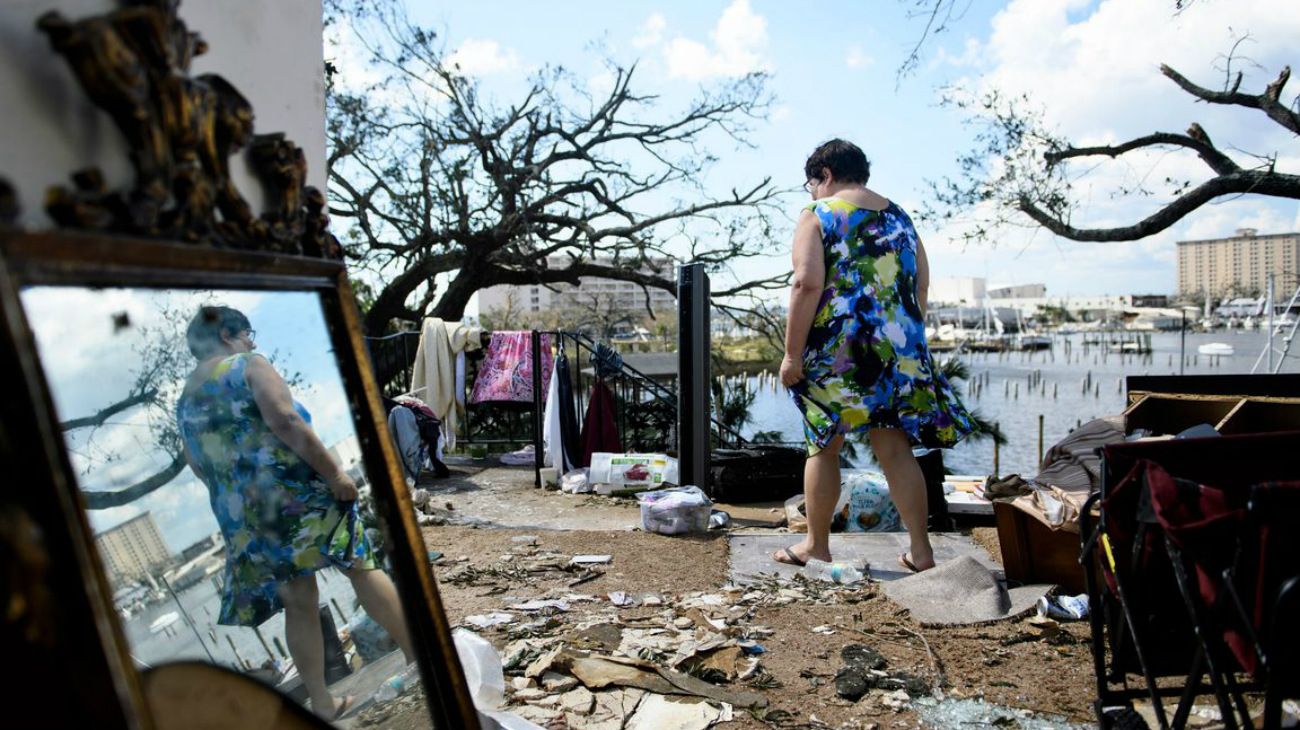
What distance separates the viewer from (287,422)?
157 centimetres

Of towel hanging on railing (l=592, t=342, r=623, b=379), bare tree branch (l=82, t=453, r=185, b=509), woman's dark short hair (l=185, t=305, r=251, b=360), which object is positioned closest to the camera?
bare tree branch (l=82, t=453, r=185, b=509)

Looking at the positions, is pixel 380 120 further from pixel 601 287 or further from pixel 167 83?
pixel 167 83

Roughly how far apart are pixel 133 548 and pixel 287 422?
1.28ft

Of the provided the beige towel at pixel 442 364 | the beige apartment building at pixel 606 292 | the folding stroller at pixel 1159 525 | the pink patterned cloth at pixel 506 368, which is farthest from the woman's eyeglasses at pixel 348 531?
the beige apartment building at pixel 606 292

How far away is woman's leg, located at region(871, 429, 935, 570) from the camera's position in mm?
3738

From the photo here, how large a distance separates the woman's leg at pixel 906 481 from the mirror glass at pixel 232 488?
259 cm

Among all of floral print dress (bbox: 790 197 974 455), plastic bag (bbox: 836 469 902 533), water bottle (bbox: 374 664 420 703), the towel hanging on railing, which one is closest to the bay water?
plastic bag (bbox: 836 469 902 533)

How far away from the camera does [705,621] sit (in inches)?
133

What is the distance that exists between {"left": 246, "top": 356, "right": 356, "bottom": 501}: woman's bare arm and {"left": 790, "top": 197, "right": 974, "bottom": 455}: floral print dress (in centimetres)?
254

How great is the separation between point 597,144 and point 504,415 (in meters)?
6.94

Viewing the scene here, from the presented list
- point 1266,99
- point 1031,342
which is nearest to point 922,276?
point 1266,99

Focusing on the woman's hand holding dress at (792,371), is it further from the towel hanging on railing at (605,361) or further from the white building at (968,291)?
the white building at (968,291)

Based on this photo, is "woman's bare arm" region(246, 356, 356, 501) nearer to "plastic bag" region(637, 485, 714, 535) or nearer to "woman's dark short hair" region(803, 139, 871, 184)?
"woman's dark short hair" region(803, 139, 871, 184)

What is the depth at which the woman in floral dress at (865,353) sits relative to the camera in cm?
370
